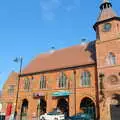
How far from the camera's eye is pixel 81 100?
32250 millimetres

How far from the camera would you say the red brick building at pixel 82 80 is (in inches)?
1169

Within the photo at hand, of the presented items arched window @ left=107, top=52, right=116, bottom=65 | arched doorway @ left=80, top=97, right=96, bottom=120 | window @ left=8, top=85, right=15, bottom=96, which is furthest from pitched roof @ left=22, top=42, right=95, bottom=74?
arched doorway @ left=80, top=97, right=96, bottom=120

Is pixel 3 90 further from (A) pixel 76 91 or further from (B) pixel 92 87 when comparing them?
(B) pixel 92 87

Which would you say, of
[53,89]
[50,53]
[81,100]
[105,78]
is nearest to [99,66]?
[105,78]

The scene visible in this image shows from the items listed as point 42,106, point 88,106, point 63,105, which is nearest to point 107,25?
point 88,106

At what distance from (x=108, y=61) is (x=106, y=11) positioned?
992 cm

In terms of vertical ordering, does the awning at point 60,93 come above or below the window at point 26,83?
below

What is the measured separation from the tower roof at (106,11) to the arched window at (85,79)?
976 centimetres

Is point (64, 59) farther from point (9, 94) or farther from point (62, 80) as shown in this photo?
point (9, 94)

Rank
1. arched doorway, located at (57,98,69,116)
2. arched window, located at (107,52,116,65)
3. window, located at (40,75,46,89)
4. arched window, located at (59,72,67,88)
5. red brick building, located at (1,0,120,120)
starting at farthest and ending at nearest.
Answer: window, located at (40,75,46,89) → arched window, located at (59,72,67,88) → arched doorway, located at (57,98,69,116) → arched window, located at (107,52,116,65) → red brick building, located at (1,0,120,120)

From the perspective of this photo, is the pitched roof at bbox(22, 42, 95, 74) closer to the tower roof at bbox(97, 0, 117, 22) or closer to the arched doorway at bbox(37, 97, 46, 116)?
the arched doorway at bbox(37, 97, 46, 116)

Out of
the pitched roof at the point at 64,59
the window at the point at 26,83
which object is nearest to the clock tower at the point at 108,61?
the pitched roof at the point at 64,59

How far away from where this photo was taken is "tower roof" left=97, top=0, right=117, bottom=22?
3405cm

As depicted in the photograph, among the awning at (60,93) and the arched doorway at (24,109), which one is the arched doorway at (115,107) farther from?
the arched doorway at (24,109)
